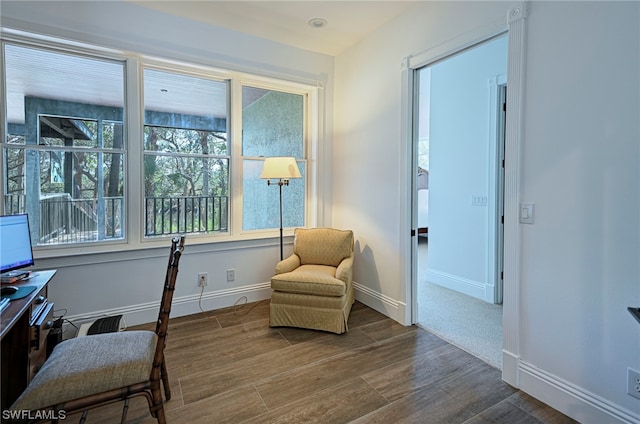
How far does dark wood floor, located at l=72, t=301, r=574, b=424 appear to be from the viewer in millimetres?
1803

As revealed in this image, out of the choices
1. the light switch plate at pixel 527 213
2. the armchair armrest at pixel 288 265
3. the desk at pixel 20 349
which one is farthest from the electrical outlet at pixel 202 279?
the light switch plate at pixel 527 213

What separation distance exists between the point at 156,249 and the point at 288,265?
4.13 ft

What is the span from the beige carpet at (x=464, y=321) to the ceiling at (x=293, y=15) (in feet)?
9.51

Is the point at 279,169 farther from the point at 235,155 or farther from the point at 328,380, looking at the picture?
the point at 328,380

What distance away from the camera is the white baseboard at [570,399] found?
5.38ft

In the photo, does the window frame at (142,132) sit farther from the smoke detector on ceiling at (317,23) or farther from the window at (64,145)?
the smoke detector on ceiling at (317,23)

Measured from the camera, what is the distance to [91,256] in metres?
2.75

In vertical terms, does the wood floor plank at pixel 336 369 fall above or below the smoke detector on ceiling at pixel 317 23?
below

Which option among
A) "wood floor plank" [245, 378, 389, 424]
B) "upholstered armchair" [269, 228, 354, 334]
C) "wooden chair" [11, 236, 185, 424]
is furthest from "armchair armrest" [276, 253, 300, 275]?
"wooden chair" [11, 236, 185, 424]

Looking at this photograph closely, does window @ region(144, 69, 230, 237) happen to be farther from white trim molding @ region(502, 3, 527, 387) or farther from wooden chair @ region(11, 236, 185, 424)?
white trim molding @ region(502, 3, 527, 387)

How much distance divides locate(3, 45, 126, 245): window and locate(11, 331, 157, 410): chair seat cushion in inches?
61.7

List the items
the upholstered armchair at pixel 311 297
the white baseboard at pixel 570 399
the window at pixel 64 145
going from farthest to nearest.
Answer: the upholstered armchair at pixel 311 297 < the window at pixel 64 145 < the white baseboard at pixel 570 399

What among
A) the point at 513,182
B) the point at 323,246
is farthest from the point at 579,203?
the point at 323,246

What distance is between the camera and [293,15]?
9.72 feet
